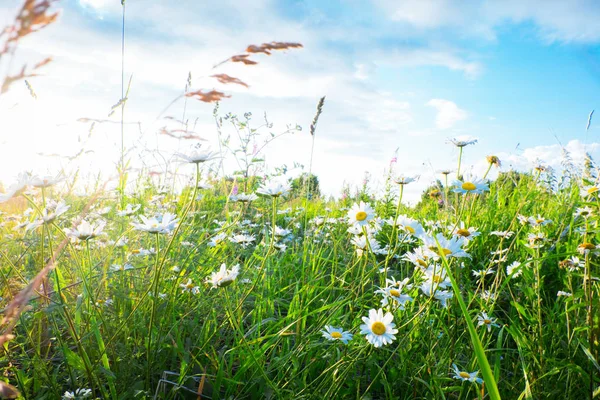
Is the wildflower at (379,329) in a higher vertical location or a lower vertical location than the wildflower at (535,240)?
lower

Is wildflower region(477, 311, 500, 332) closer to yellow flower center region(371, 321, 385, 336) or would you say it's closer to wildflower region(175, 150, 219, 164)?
yellow flower center region(371, 321, 385, 336)

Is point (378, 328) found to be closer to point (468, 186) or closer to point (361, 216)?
point (361, 216)

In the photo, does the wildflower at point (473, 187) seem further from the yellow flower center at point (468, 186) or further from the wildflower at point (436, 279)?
the wildflower at point (436, 279)

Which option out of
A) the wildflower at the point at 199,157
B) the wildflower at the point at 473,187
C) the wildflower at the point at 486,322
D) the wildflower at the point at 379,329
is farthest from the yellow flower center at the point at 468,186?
the wildflower at the point at 199,157

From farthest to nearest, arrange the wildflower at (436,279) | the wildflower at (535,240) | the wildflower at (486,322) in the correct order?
the wildflower at (535,240) → the wildflower at (486,322) → the wildflower at (436,279)

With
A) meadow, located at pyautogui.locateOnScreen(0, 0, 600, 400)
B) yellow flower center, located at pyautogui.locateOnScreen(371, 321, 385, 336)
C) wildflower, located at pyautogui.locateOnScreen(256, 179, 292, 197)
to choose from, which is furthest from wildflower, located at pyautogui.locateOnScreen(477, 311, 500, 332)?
wildflower, located at pyautogui.locateOnScreen(256, 179, 292, 197)

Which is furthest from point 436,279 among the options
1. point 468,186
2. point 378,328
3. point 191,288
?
point 191,288

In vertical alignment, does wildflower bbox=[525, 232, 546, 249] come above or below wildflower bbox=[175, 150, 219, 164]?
below

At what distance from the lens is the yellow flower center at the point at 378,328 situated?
4.56 ft

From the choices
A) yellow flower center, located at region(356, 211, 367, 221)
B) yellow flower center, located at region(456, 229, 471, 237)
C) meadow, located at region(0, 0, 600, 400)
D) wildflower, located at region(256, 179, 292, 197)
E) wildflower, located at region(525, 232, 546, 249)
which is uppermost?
wildflower, located at region(256, 179, 292, 197)

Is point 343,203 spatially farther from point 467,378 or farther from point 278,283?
point 467,378

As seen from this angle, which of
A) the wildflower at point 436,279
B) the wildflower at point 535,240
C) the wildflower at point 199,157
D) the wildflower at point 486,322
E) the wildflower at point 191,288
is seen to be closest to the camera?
the wildflower at point 199,157

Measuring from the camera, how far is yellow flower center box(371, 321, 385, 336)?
54.7 inches

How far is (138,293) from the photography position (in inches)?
69.7
